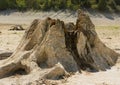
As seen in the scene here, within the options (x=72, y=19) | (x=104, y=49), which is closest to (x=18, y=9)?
(x=72, y=19)

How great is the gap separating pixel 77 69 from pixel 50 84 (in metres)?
1.38

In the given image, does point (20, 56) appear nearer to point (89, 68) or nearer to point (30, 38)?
point (30, 38)

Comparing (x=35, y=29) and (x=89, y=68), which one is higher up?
(x=35, y=29)

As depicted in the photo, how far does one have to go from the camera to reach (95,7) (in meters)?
33.2

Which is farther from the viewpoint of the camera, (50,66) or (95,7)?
(95,7)

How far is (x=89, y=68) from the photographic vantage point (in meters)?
11.2

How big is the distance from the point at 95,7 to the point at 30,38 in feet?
73.3

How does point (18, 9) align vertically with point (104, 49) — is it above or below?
below

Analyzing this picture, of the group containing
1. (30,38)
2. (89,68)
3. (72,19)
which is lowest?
(72,19)

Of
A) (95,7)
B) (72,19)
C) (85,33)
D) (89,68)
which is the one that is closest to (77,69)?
(89,68)

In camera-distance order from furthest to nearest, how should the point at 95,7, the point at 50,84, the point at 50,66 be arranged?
1. the point at 95,7
2. the point at 50,66
3. the point at 50,84

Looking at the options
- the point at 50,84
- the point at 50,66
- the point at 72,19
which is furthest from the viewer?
the point at 72,19

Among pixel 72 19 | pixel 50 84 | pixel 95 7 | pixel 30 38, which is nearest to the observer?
pixel 50 84

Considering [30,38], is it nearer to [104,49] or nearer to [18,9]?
[104,49]
